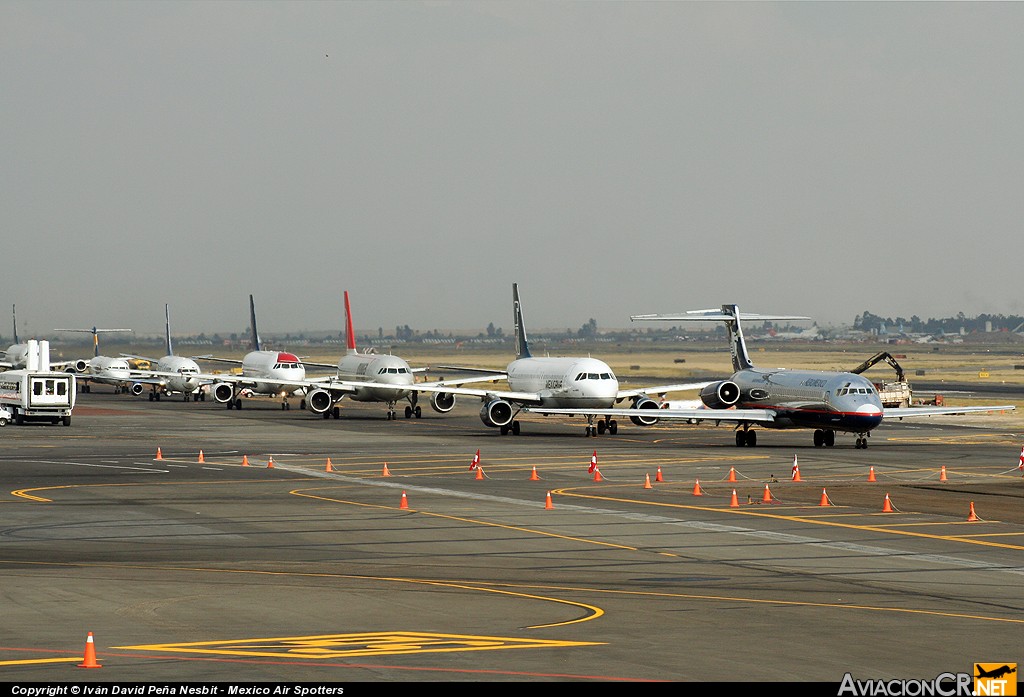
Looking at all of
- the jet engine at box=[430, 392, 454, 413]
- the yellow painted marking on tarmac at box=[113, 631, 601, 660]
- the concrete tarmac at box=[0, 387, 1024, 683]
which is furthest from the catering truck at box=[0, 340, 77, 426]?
the yellow painted marking on tarmac at box=[113, 631, 601, 660]

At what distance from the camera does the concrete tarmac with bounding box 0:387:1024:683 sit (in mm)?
19750

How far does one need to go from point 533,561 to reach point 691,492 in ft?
58.2

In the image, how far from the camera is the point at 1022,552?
108ft

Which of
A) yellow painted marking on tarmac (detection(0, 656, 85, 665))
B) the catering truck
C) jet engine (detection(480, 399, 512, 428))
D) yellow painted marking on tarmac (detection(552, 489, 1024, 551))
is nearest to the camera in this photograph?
yellow painted marking on tarmac (detection(0, 656, 85, 665))

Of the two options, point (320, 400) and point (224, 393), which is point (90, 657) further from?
point (224, 393)

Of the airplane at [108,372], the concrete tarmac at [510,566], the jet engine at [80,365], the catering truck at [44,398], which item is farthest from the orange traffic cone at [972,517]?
the jet engine at [80,365]

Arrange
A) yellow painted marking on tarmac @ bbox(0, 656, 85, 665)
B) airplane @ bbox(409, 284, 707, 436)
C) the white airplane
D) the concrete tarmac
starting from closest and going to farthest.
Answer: yellow painted marking on tarmac @ bbox(0, 656, 85, 665) < the concrete tarmac < airplane @ bbox(409, 284, 707, 436) < the white airplane

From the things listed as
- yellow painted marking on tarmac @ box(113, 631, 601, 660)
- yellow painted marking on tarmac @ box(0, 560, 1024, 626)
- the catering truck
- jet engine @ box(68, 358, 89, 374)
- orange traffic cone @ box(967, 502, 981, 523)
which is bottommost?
orange traffic cone @ box(967, 502, 981, 523)

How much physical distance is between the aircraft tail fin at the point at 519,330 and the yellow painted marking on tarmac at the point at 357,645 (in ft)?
240

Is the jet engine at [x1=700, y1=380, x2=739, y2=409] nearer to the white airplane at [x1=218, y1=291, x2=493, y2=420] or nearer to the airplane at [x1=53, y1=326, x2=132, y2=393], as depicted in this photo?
the white airplane at [x1=218, y1=291, x2=493, y2=420]

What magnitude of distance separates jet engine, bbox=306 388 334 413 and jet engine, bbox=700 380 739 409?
32145 millimetres

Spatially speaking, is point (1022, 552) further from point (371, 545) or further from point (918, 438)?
point (918, 438)

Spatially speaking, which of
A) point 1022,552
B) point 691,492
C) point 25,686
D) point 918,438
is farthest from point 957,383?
point 25,686

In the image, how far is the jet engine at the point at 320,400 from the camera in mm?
97812
